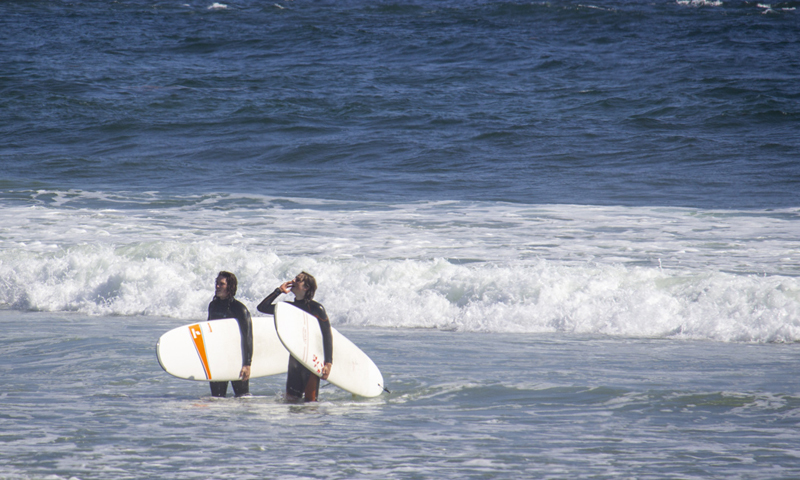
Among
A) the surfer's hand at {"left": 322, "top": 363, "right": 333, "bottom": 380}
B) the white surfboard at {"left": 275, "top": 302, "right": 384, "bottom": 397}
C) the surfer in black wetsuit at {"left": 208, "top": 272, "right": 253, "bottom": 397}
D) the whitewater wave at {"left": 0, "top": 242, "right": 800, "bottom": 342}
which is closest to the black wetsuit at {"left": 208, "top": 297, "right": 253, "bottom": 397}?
the surfer in black wetsuit at {"left": 208, "top": 272, "right": 253, "bottom": 397}

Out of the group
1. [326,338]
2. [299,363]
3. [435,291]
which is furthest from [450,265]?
[326,338]

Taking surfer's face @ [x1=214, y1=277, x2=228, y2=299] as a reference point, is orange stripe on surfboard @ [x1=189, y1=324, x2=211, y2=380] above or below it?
below

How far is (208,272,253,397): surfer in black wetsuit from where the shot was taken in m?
5.77

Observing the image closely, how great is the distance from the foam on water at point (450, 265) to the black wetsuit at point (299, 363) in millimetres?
3048

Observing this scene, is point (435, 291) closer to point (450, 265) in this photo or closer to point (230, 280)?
point (450, 265)

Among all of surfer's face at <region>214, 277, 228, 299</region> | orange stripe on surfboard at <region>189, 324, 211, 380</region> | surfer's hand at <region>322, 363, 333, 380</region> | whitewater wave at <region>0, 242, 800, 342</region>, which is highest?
surfer's face at <region>214, 277, 228, 299</region>

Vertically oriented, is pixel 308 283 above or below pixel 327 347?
above

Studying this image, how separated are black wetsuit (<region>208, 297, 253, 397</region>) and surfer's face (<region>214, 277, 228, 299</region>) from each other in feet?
0.20

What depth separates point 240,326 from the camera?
582cm

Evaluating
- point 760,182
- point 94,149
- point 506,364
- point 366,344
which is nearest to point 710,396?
point 506,364

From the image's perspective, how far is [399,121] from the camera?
21.3 m

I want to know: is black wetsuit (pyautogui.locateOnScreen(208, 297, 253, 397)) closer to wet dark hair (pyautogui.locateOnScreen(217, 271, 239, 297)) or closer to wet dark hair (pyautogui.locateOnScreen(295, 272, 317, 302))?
wet dark hair (pyautogui.locateOnScreen(217, 271, 239, 297))

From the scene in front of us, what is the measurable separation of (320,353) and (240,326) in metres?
0.65

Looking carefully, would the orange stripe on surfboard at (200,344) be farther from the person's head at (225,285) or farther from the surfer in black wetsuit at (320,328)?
the surfer in black wetsuit at (320,328)
